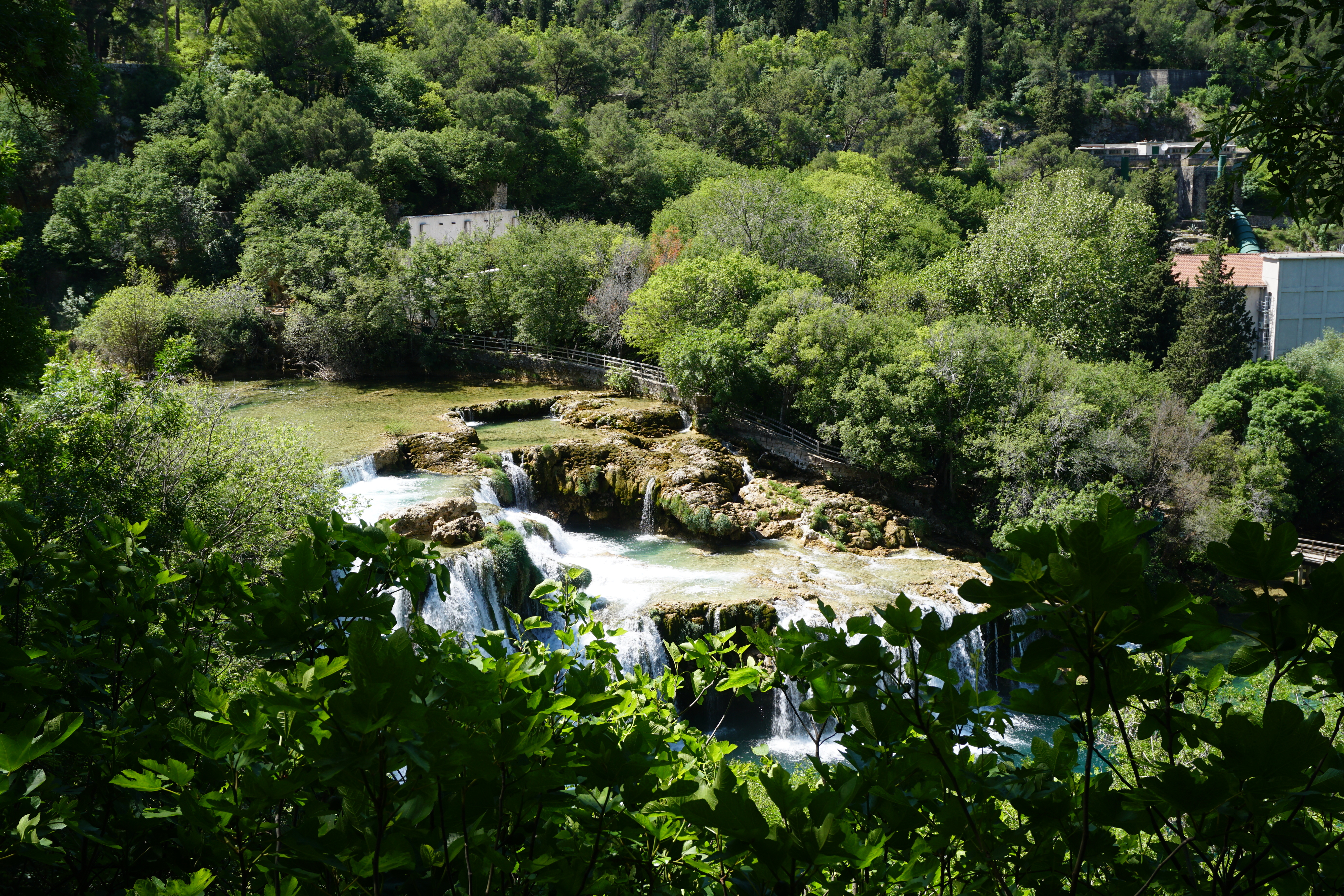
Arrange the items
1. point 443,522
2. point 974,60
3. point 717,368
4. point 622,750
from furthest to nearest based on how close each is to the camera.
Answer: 1. point 974,60
2. point 717,368
3. point 443,522
4. point 622,750

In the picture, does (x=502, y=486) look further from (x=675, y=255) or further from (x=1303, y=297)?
(x=1303, y=297)

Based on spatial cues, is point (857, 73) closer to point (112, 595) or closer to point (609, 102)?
point (609, 102)

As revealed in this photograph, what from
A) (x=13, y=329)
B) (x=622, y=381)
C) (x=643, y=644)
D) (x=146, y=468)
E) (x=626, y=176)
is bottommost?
(x=643, y=644)

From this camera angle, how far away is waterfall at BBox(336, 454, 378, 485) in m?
17.8

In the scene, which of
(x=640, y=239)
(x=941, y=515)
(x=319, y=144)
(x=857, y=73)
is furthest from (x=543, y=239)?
(x=857, y=73)

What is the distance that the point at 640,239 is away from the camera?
31625mm

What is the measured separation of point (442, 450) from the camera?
1969 centimetres

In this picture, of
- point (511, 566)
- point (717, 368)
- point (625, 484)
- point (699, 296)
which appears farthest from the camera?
point (699, 296)

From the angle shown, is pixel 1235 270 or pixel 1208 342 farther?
pixel 1235 270

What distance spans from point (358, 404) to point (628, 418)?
25.8 feet

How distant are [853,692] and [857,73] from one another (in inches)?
3017

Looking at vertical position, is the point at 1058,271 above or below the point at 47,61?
below


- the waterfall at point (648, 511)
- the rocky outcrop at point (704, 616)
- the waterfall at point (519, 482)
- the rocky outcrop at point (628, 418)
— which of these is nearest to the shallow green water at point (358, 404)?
the rocky outcrop at point (628, 418)

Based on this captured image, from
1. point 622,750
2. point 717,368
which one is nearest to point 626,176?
point 717,368
